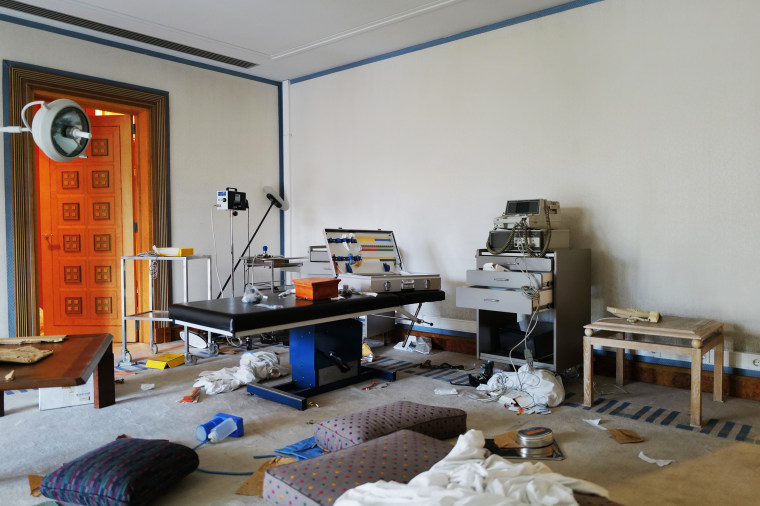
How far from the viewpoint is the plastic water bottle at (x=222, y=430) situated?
2.89 m

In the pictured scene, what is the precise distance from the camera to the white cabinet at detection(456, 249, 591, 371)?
386cm

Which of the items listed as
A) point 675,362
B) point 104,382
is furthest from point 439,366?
point 104,382

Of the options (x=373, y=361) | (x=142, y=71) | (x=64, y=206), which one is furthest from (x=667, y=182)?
(x=64, y=206)

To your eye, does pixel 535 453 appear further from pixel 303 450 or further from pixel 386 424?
pixel 303 450

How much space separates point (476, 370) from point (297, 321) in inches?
72.9

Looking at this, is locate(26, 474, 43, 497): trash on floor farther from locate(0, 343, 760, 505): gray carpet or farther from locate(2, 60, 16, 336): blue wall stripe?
locate(2, 60, 16, 336): blue wall stripe

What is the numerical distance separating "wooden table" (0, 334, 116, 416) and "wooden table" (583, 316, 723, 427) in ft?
9.37

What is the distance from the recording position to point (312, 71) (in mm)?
6281

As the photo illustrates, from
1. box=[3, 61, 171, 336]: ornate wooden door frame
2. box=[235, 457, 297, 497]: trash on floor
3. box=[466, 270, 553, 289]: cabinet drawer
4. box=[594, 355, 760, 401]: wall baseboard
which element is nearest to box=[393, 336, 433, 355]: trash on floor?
box=[466, 270, 553, 289]: cabinet drawer

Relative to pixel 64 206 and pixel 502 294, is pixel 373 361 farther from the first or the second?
pixel 64 206

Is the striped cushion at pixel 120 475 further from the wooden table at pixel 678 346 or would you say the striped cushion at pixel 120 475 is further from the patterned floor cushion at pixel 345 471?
the wooden table at pixel 678 346

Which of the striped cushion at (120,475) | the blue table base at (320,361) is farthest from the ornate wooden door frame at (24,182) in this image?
the striped cushion at (120,475)

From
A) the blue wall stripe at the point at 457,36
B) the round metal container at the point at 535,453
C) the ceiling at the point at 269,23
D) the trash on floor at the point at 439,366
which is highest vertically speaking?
the ceiling at the point at 269,23

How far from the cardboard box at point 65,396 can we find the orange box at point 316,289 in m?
1.48
